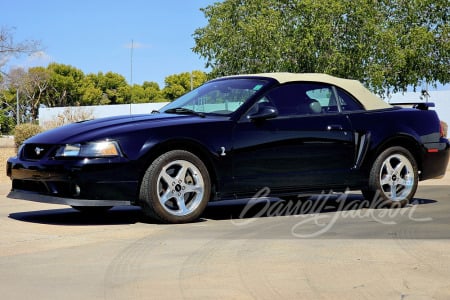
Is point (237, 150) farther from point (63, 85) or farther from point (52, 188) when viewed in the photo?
point (63, 85)

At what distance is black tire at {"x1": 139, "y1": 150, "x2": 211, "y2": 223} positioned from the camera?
7.31 m

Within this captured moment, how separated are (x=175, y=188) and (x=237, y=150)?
76 cm

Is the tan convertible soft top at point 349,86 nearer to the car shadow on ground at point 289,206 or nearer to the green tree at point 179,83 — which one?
the car shadow on ground at point 289,206

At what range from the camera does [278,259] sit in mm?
5434

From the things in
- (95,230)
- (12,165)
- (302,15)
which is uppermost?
(302,15)

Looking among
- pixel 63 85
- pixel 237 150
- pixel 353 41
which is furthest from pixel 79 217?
pixel 63 85

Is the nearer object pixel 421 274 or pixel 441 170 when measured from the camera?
pixel 421 274

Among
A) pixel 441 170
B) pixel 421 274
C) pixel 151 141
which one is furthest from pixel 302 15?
pixel 421 274

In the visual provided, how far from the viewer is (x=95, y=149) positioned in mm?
7152

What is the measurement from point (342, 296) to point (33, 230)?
376 cm

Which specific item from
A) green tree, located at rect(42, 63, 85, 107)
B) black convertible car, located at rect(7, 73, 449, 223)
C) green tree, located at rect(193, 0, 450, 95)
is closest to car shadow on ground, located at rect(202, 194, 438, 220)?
black convertible car, located at rect(7, 73, 449, 223)

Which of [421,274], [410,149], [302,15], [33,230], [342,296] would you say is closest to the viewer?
[342,296]

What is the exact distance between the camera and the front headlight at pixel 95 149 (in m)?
7.15

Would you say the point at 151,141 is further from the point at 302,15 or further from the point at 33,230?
the point at 302,15
